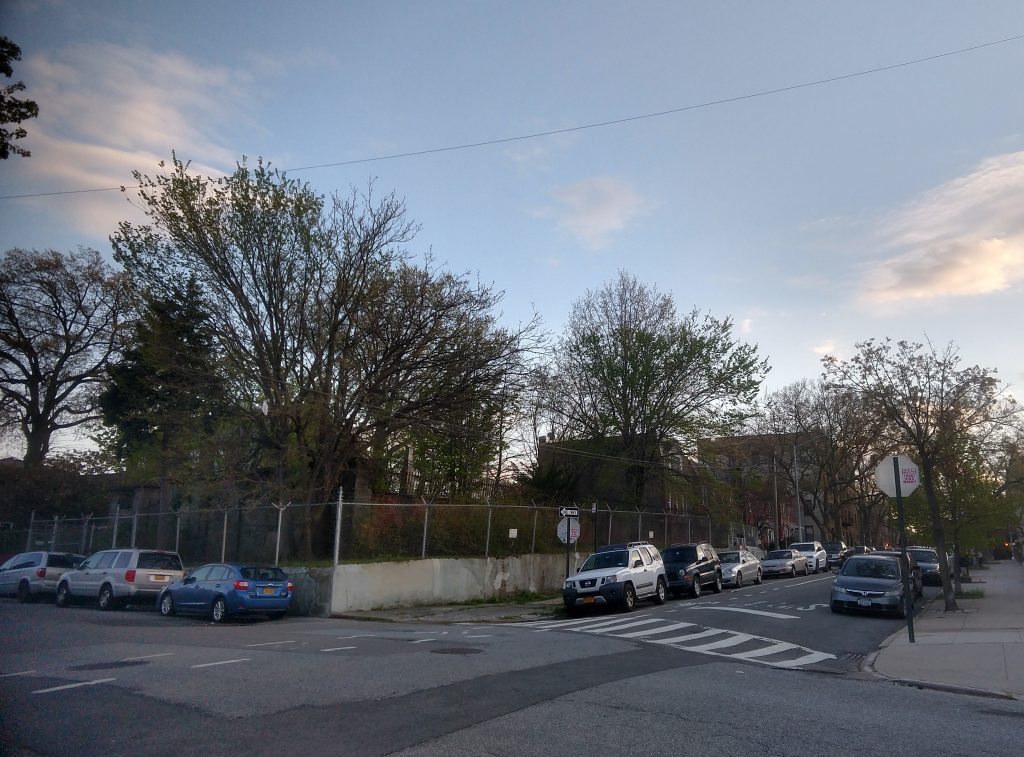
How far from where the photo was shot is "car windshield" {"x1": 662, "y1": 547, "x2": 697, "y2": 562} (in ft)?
92.0

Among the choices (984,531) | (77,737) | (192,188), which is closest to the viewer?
(77,737)

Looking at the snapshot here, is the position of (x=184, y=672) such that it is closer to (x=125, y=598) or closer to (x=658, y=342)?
(x=125, y=598)

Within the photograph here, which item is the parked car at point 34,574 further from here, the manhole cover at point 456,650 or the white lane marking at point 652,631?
the white lane marking at point 652,631

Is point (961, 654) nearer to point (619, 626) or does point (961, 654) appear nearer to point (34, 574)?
point (619, 626)

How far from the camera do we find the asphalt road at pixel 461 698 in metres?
7.38

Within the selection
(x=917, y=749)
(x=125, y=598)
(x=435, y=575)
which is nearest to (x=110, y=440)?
(x=125, y=598)

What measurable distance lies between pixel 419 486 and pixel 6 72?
26169 mm

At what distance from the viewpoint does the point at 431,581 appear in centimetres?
2536

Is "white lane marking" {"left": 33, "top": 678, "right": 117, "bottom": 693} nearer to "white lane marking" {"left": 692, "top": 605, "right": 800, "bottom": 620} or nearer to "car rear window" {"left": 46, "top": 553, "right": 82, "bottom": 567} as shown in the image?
"white lane marking" {"left": 692, "top": 605, "right": 800, "bottom": 620}

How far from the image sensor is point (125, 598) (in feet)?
75.5

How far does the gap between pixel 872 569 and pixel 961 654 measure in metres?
8.59

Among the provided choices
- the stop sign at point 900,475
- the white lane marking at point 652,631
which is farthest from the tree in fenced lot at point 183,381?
the stop sign at point 900,475

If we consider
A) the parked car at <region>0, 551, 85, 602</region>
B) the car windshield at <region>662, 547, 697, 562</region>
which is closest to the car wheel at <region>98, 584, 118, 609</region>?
the parked car at <region>0, 551, 85, 602</region>

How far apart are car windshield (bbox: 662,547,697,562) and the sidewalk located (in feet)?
26.1
